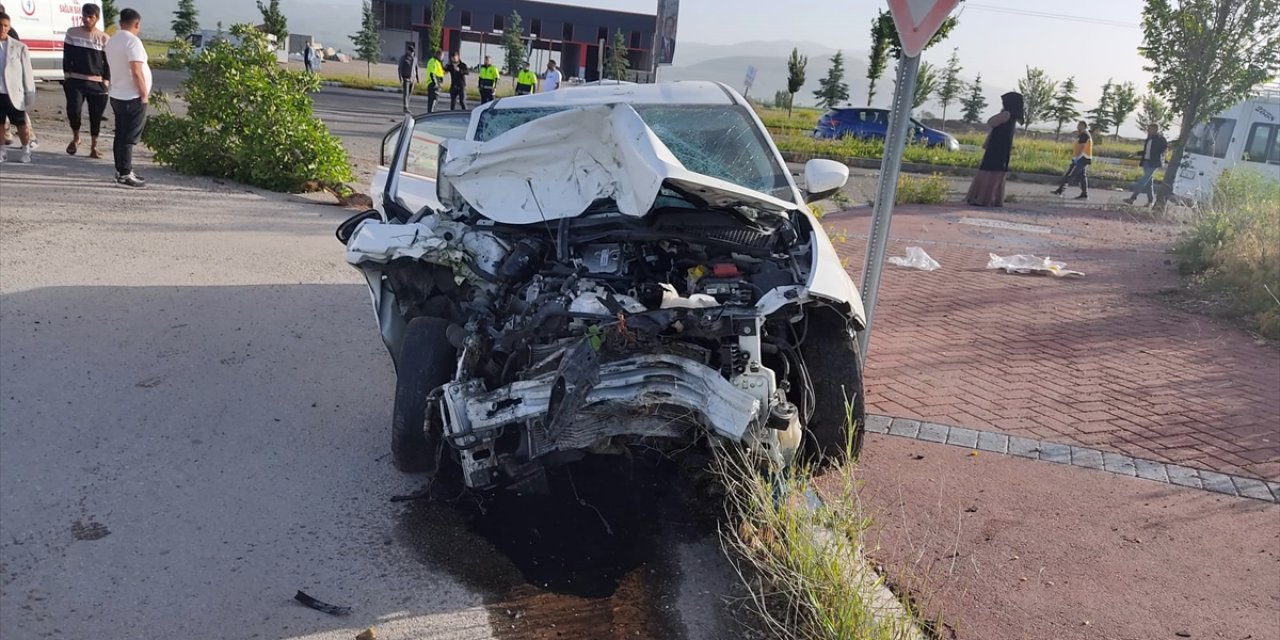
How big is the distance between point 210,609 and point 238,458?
51.3 inches

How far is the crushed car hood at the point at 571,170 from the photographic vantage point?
14.0 ft

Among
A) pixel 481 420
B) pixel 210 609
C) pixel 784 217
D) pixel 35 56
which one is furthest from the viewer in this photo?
pixel 35 56

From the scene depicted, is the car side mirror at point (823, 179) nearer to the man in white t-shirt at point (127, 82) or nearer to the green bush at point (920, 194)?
the man in white t-shirt at point (127, 82)

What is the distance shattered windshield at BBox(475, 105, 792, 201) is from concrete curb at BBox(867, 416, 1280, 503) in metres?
1.49

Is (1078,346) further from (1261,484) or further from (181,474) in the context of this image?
(181,474)

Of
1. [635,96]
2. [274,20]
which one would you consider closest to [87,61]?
[635,96]

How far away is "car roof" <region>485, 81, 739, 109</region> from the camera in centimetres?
578

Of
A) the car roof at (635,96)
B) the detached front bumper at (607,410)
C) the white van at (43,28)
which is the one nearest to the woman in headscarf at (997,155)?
the car roof at (635,96)

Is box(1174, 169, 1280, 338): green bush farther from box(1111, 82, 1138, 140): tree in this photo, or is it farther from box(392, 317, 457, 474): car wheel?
box(1111, 82, 1138, 140): tree

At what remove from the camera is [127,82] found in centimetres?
961

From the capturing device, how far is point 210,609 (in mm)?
3365

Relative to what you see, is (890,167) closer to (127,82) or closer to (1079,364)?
(1079,364)

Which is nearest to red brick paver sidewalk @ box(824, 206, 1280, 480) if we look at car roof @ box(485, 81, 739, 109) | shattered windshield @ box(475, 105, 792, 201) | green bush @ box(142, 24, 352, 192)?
shattered windshield @ box(475, 105, 792, 201)

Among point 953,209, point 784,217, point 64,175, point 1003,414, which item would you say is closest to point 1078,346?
point 1003,414
